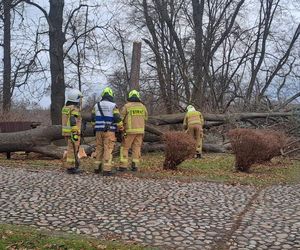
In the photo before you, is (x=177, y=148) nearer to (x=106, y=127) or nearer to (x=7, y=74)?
(x=106, y=127)

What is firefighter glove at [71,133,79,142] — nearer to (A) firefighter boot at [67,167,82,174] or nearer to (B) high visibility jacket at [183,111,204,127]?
(A) firefighter boot at [67,167,82,174]

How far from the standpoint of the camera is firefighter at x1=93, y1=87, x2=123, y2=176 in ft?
32.3

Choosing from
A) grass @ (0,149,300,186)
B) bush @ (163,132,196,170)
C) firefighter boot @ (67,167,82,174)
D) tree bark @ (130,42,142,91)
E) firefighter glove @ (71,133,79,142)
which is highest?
tree bark @ (130,42,142,91)

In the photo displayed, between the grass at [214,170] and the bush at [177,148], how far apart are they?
11.6 inches

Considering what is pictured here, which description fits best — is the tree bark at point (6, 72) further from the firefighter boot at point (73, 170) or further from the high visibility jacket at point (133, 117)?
the firefighter boot at point (73, 170)

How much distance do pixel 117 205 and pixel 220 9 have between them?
23153mm

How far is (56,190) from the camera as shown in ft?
25.2

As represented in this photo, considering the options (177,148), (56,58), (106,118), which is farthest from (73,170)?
(56,58)

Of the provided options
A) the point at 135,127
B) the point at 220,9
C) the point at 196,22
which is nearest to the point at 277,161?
the point at 135,127

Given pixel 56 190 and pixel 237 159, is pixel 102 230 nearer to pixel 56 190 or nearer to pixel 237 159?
pixel 56 190

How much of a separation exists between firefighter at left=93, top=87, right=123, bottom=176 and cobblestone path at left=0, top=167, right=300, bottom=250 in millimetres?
882

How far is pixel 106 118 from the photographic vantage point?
9.88 metres

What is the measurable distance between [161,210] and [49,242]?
2025 mm

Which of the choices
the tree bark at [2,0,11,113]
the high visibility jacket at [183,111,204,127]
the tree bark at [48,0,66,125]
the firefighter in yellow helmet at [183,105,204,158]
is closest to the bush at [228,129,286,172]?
the firefighter in yellow helmet at [183,105,204,158]
